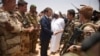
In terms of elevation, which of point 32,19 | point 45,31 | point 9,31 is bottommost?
point 45,31

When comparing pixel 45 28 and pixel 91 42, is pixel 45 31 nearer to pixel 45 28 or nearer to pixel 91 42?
pixel 45 28

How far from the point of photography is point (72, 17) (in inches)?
236

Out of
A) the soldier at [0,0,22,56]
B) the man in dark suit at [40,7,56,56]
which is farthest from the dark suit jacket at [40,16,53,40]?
the soldier at [0,0,22,56]

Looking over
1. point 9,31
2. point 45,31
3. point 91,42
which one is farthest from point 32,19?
point 91,42

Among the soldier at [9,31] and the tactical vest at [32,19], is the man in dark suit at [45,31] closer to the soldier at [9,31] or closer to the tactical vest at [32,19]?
the tactical vest at [32,19]

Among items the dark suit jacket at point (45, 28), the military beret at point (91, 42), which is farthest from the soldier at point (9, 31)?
the dark suit jacket at point (45, 28)

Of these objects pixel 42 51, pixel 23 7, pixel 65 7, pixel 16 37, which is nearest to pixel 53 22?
pixel 42 51

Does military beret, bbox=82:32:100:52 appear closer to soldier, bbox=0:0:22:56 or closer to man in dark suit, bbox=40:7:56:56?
soldier, bbox=0:0:22:56

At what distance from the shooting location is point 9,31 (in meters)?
2.98

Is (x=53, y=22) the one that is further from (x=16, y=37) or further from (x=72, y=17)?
(x=16, y=37)

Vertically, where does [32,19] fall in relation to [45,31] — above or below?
above

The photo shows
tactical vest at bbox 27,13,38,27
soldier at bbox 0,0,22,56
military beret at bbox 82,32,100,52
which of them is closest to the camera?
military beret at bbox 82,32,100,52

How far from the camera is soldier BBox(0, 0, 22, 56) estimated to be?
291 centimetres

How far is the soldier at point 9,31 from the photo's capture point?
2.91 m
